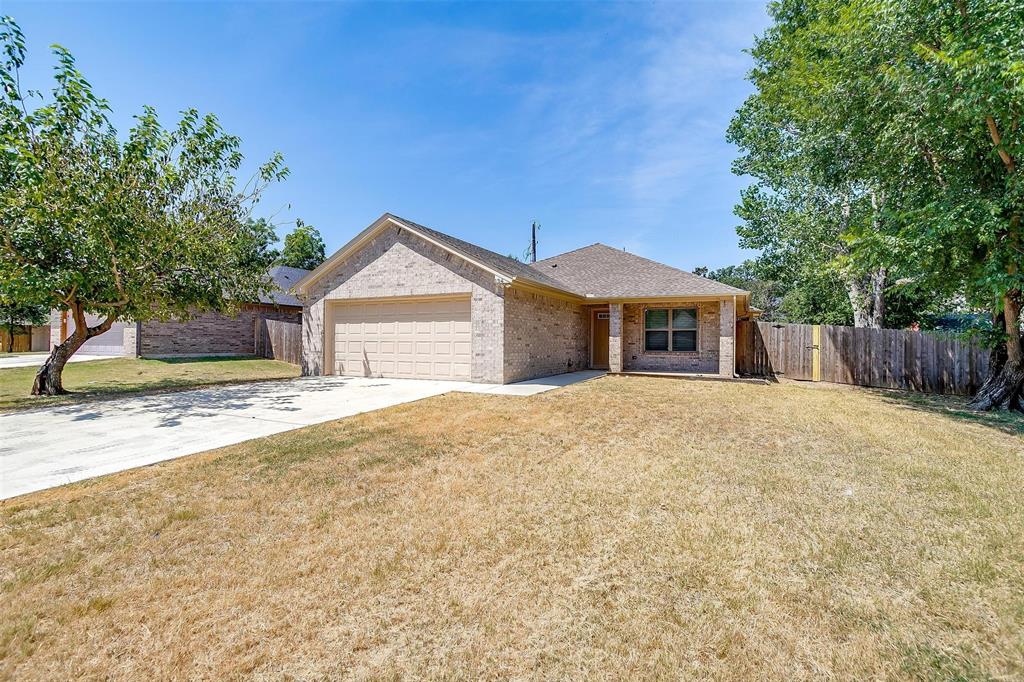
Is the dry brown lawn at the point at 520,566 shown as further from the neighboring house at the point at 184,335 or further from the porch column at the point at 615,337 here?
the neighboring house at the point at 184,335

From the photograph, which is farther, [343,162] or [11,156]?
[343,162]

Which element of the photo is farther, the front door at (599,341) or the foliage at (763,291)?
the foliage at (763,291)

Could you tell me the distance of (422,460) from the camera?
4918mm

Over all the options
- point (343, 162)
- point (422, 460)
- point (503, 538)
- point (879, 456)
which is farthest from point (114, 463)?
point (343, 162)

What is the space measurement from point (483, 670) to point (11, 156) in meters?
12.2

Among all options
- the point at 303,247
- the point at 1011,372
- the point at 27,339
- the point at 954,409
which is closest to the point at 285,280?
the point at 27,339

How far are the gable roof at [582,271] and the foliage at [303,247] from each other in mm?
26503

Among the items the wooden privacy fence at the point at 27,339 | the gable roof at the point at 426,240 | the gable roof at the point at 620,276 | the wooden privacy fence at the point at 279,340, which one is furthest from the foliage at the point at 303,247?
the gable roof at the point at 620,276

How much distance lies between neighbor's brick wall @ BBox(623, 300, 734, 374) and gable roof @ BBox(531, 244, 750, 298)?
0.93 metres

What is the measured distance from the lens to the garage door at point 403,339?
39.3 ft

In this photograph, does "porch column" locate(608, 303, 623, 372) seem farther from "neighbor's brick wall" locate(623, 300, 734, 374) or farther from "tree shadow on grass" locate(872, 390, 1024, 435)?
"tree shadow on grass" locate(872, 390, 1024, 435)

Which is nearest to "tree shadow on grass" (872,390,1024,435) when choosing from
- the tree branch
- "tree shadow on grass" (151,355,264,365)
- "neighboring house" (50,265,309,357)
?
the tree branch

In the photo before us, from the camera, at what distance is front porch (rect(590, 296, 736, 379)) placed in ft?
45.3

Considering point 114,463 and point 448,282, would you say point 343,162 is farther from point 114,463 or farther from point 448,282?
point 114,463
